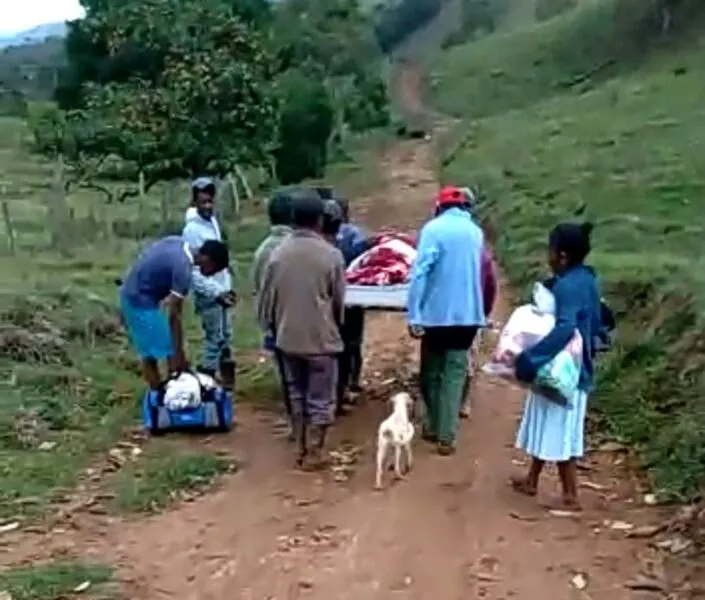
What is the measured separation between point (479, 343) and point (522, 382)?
4.72m

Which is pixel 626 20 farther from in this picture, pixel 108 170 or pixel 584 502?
pixel 584 502

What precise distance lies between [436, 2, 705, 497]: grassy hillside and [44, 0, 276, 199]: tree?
4.26 meters

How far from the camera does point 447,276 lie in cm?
855

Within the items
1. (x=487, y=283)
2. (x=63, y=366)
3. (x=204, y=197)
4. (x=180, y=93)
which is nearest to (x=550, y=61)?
(x=180, y=93)

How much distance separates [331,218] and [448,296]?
3.36 ft

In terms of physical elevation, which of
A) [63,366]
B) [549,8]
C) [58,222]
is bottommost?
[58,222]

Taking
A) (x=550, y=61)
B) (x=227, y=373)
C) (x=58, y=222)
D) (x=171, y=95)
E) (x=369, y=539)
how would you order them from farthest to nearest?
(x=550, y=61), (x=171, y=95), (x=58, y=222), (x=227, y=373), (x=369, y=539)

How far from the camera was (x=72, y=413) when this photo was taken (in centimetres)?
966

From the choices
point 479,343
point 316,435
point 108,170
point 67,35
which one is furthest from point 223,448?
point 67,35

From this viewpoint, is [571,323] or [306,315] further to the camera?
[306,315]

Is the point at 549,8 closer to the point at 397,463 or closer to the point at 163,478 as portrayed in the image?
the point at 397,463

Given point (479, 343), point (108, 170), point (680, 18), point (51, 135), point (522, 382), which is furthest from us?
point (680, 18)

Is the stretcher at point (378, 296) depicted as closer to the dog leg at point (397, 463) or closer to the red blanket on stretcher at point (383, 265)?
the red blanket on stretcher at point (383, 265)

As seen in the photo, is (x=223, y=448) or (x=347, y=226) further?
(x=347, y=226)
